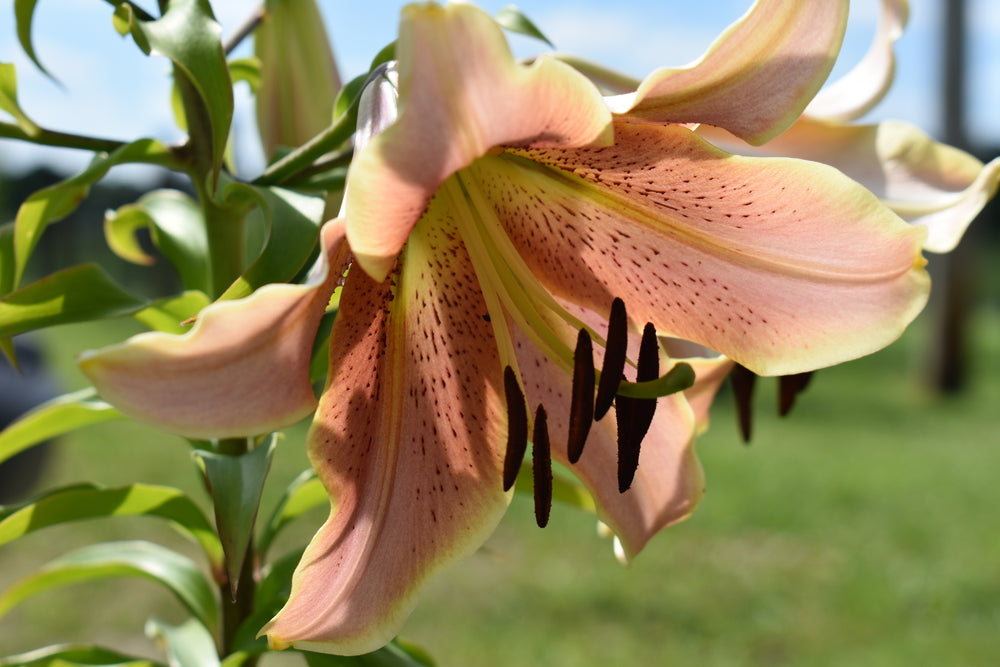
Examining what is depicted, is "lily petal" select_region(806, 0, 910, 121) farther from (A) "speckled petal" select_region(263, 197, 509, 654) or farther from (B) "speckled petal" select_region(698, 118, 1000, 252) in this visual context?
(A) "speckled petal" select_region(263, 197, 509, 654)

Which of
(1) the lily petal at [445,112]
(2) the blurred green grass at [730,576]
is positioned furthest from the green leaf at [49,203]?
(2) the blurred green grass at [730,576]

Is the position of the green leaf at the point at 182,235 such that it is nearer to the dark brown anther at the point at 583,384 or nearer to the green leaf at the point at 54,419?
the green leaf at the point at 54,419

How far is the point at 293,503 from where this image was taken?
0.72m

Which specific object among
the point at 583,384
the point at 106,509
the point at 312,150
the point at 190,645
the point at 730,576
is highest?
the point at 312,150

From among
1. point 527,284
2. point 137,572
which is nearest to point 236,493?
point 527,284

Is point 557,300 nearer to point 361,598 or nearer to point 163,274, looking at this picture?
point 361,598

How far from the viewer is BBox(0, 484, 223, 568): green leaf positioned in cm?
61

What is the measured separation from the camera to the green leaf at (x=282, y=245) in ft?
1.48

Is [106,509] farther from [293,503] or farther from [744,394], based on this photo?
[744,394]

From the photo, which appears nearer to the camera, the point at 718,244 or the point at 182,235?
the point at 718,244

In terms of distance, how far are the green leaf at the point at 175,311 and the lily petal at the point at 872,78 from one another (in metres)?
0.40

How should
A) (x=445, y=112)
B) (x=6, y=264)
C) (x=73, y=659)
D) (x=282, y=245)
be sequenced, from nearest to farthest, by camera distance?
(x=445, y=112) < (x=282, y=245) < (x=6, y=264) < (x=73, y=659)

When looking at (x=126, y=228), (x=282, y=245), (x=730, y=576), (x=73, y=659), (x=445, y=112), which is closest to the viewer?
(x=445, y=112)

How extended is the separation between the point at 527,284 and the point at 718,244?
11 cm
